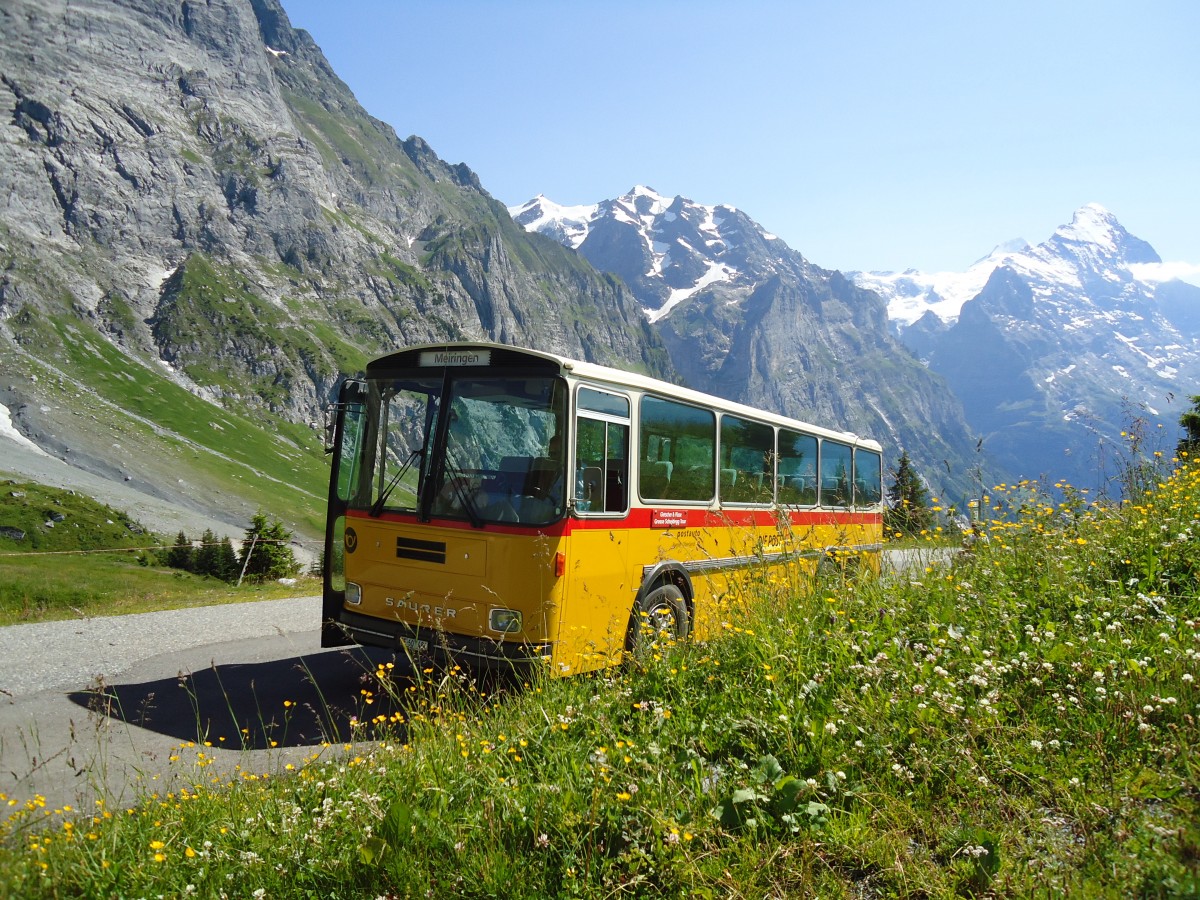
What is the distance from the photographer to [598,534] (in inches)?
300

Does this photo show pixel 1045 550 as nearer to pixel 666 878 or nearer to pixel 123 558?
pixel 666 878

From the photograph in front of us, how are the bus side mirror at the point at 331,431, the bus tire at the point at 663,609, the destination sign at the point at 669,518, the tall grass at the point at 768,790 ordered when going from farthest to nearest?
1. the destination sign at the point at 669,518
2. the bus side mirror at the point at 331,431
3. the bus tire at the point at 663,609
4. the tall grass at the point at 768,790

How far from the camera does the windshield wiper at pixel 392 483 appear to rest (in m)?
8.12

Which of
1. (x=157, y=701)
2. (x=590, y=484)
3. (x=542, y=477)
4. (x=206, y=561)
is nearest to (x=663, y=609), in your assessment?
(x=590, y=484)

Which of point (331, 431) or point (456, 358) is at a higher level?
point (456, 358)

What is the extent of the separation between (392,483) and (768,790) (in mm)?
5649

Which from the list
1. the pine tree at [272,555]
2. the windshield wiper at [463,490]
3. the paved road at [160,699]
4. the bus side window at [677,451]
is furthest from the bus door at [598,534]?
the pine tree at [272,555]

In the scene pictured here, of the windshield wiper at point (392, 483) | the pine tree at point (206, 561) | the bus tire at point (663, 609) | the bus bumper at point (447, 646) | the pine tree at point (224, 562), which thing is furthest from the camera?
the pine tree at point (206, 561)

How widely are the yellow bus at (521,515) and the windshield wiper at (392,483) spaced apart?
2cm

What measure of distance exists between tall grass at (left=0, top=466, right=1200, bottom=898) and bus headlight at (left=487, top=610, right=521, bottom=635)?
167cm

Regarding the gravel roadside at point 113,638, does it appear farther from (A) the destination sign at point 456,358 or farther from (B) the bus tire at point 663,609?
(B) the bus tire at point 663,609

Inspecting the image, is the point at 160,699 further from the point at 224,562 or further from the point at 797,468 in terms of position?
the point at 224,562

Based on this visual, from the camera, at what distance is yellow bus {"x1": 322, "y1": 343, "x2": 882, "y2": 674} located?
23.4 feet

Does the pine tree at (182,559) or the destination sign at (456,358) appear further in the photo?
the pine tree at (182,559)
